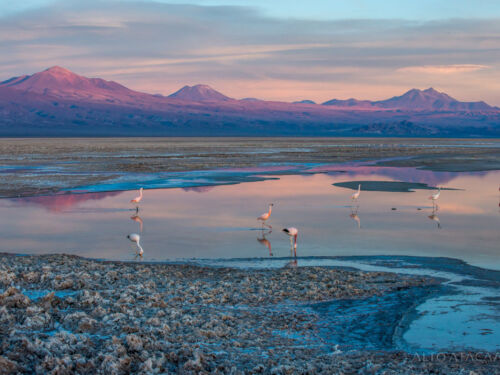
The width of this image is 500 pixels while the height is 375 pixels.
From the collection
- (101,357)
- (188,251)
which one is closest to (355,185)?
(188,251)

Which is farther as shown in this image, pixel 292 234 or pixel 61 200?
pixel 61 200

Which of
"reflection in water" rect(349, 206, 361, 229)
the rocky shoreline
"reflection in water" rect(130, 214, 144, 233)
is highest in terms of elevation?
"reflection in water" rect(349, 206, 361, 229)

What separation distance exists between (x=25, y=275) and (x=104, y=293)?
1636mm

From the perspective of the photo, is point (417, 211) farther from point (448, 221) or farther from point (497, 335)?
point (497, 335)

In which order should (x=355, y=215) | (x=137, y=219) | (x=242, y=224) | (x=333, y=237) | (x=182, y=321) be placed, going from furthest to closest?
(x=355, y=215), (x=137, y=219), (x=242, y=224), (x=333, y=237), (x=182, y=321)

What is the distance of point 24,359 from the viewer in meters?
6.05

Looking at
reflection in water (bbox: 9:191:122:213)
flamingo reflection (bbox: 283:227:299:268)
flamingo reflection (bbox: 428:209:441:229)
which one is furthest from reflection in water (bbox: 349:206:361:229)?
A: reflection in water (bbox: 9:191:122:213)

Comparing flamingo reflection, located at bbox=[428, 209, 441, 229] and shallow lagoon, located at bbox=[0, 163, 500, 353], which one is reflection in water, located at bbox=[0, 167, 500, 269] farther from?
flamingo reflection, located at bbox=[428, 209, 441, 229]

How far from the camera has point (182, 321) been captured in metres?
7.57

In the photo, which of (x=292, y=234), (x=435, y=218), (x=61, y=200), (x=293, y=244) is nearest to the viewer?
(x=292, y=234)

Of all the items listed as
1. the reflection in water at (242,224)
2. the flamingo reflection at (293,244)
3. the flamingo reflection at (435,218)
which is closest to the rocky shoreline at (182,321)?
the flamingo reflection at (293,244)

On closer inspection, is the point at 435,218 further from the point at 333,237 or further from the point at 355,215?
the point at 333,237

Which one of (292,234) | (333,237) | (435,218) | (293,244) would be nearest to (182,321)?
(292,234)

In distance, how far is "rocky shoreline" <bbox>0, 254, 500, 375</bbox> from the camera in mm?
6090
